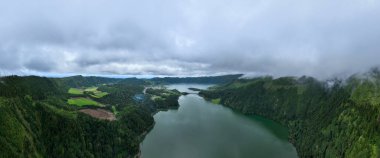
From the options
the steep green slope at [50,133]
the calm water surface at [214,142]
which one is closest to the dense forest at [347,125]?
the calm water surface at [214,142]

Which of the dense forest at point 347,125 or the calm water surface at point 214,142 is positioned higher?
the dense forest at point 347,125

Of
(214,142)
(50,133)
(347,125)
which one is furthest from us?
(214,142)

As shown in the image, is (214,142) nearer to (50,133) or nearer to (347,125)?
(347,125)

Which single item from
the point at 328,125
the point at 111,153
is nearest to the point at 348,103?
the point at 328,125

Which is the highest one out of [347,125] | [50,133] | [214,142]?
[50,133]

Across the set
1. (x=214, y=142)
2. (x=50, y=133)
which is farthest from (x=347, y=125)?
(x=50, y=133)

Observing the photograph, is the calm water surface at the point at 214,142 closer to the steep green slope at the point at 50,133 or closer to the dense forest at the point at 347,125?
the dense forest at the point at 347,125

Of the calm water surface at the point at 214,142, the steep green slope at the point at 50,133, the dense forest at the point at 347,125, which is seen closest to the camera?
the steep green slope at the point at 50,133

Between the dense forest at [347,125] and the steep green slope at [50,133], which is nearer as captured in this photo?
the steep green slope at [50,133]

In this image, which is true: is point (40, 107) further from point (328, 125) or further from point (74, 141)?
point (328, 125)

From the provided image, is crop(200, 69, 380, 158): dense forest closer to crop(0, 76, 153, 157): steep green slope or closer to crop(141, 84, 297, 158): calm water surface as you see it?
crop(141, 84, 297, 158): calm water surface

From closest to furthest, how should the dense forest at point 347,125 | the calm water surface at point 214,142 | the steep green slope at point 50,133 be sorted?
the steep green slope at point 50,133 < the dense forest at point 347,125 < the calm water surface at point 214,142
